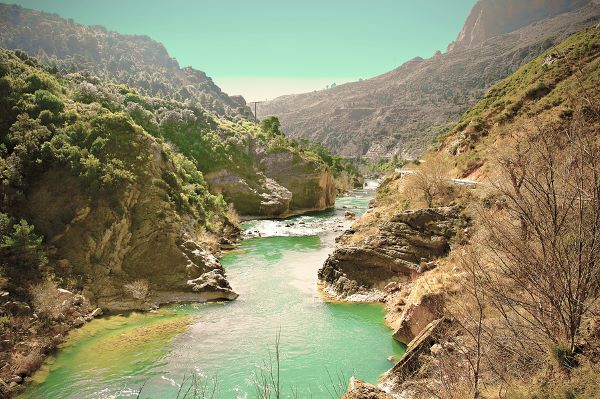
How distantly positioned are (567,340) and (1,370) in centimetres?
2048

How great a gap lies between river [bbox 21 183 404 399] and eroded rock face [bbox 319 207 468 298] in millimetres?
2108

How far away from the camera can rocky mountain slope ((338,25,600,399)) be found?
23.3 ft

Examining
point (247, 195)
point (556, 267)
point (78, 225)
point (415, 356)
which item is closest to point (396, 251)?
point (415, 356)

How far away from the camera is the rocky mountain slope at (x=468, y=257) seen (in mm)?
7098

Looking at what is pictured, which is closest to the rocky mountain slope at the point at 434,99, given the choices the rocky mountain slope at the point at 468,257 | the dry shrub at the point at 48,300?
the rocky mountain slope at the point at 468,257

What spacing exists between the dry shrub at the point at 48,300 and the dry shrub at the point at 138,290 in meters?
3.89

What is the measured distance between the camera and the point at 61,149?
2970cm

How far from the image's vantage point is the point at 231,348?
781 inches

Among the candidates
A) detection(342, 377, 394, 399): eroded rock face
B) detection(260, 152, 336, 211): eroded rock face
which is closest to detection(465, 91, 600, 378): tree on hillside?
detection(342, 377, 394, 399): eroded rock face

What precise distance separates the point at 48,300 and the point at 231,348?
10865 mm

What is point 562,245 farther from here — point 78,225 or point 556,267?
point 78,225

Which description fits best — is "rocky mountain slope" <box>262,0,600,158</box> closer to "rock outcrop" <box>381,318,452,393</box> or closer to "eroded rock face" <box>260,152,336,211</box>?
"eroded rock face" <box>260,152,336,211</box>

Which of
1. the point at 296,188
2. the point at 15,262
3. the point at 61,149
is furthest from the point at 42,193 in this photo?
the point at 296,188

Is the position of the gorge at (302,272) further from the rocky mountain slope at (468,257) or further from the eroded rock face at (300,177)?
the eroded rock face at (300,177)
